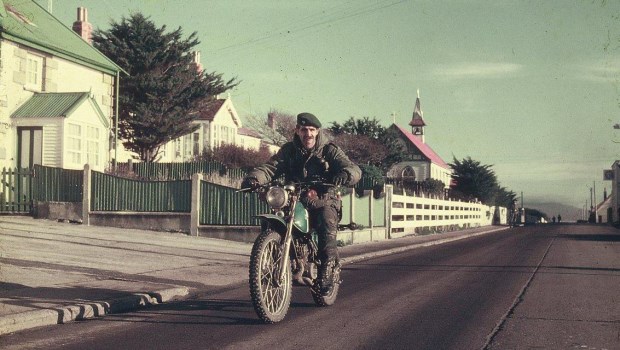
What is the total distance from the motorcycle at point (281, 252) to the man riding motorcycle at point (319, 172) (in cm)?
11

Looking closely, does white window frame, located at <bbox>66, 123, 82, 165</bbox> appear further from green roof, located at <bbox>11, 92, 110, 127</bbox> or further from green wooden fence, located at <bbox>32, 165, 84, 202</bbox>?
green wooden fence, located at <bbox>32, 165, 84, 202</bbox>

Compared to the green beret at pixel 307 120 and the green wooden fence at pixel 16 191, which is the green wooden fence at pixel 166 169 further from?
the green beret at pixel 307 120

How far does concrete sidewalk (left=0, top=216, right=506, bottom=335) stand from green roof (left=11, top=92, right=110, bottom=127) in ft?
29.5

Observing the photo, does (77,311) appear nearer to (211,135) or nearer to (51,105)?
(51,105)

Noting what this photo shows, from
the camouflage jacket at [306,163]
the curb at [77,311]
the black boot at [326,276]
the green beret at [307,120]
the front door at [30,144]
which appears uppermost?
the front door at [30,144]

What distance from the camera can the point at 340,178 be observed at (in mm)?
6816

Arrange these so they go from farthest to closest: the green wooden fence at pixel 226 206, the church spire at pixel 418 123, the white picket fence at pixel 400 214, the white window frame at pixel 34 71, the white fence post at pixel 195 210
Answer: the church spire at pixel 418 123 < the white window frame at pixel 34 71 < the white picket fence at pixel 400 214 < the white fence post at pixel 195 210 < the green wooden fence at pixel 226 206

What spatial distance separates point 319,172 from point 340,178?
1.57 feet

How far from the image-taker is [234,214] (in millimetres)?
18375

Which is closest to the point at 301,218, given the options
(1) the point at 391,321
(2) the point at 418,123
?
(1) the point at 391,321

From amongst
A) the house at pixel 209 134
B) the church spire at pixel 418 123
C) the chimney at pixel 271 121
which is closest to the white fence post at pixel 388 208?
the house at pixel 209 134

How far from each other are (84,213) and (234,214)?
466 cm

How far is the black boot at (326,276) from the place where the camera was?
7078 mm

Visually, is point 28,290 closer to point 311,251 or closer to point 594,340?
point 311,251
